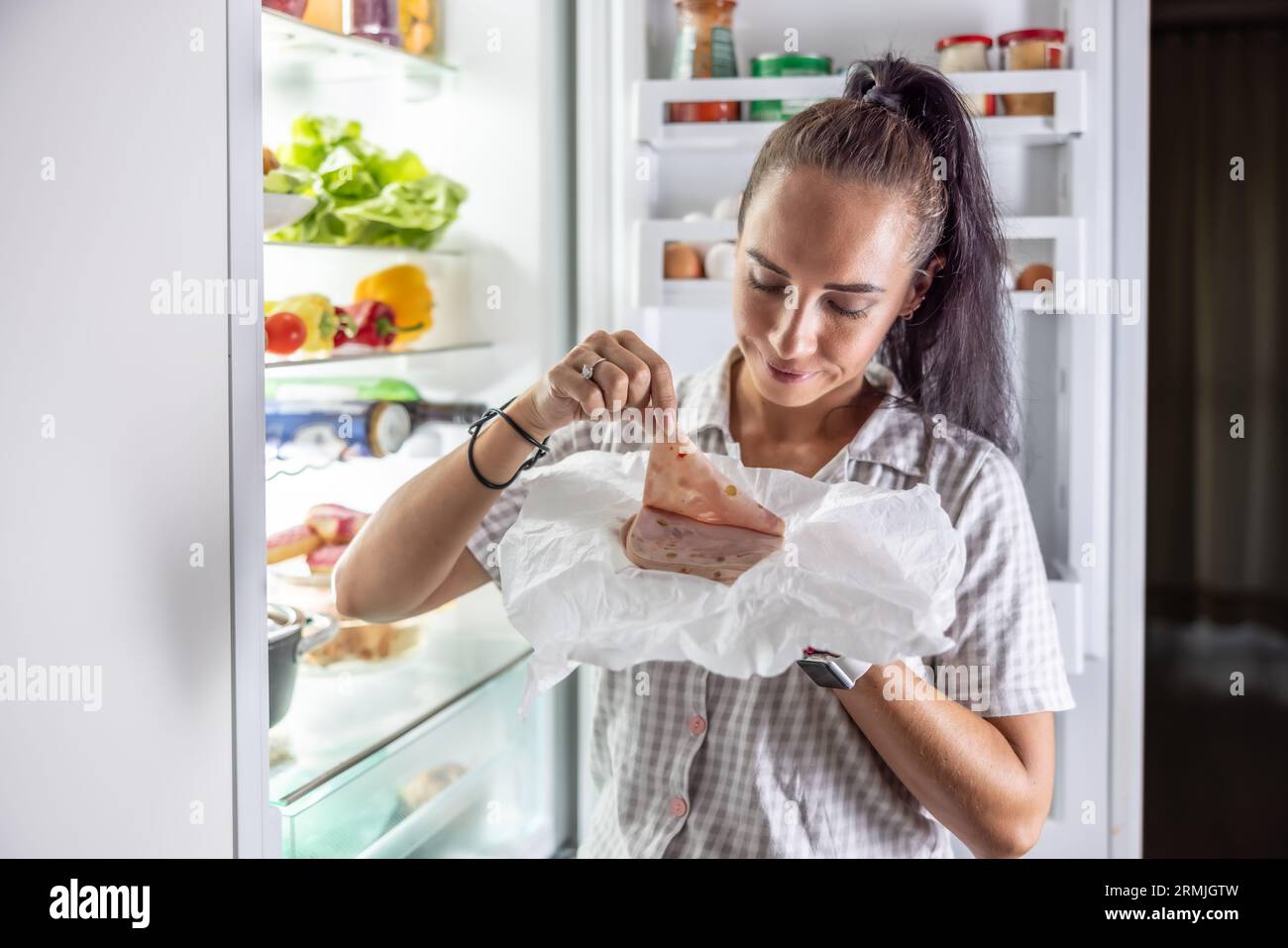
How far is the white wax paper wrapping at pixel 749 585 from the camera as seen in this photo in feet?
2.60

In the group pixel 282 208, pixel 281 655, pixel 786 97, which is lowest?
pixel 281 655

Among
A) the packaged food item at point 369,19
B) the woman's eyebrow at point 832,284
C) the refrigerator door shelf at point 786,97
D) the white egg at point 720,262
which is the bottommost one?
the woman's eyebrow at point 832,284

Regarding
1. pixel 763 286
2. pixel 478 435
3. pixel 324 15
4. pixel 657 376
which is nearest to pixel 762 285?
pixel 763 286

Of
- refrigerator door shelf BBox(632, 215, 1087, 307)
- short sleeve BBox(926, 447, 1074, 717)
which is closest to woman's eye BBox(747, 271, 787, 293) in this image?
short sleeve BBox(926, 447, 1074, 717)

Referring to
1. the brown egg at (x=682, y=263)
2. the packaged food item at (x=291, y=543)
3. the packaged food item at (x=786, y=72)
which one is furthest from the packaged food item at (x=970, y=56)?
the packaged food item at (x=291, y=543)

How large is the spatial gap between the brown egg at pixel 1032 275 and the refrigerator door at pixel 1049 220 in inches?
0.7

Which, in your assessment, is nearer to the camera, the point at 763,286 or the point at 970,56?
the point at 763,286

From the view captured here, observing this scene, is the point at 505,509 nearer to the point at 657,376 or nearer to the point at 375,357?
the point at 657,376

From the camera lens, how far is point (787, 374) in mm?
982

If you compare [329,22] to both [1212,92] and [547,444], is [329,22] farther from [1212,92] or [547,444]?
[1212,92]

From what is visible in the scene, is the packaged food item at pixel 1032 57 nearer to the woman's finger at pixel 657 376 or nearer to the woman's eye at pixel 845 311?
the woman's eye at pixel 845 311

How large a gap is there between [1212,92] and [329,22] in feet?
8.91

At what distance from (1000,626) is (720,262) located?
2.29 ft

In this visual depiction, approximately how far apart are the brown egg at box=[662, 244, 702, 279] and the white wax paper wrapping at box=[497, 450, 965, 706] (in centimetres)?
58
